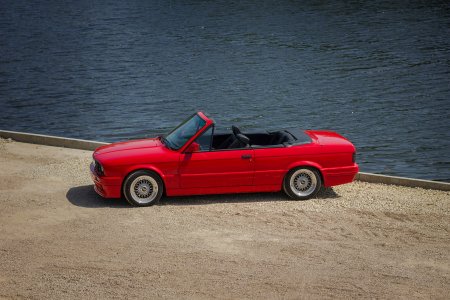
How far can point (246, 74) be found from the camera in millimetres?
35406

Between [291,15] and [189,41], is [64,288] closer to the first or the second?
[189,41]

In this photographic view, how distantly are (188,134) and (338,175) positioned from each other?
9.90 feet

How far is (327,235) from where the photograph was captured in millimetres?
13344

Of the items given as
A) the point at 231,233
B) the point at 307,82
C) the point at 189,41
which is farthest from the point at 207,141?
the point at 189,41

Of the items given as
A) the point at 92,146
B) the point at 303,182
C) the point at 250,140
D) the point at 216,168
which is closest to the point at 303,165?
the point at 303,182

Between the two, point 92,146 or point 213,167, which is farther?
point 92,146

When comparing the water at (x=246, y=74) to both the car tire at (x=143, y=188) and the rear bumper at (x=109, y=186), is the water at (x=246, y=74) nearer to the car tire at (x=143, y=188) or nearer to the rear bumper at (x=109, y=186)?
the car tire at (x=143, y=188)

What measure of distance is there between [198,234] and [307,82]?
823 inches

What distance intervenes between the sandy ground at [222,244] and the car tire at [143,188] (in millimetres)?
198

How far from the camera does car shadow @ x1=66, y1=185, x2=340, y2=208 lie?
595 inches

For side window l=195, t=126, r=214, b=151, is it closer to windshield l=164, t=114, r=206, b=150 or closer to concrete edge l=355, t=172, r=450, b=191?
windshield l=164, t=114, r=206, b=150

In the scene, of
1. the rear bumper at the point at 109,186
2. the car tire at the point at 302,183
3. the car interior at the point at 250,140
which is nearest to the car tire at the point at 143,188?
the rear bumper at the point at 109,186

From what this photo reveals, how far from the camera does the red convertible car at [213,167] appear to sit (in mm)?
14727

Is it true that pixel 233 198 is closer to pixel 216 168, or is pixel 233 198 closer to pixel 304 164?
pixel 216 168
